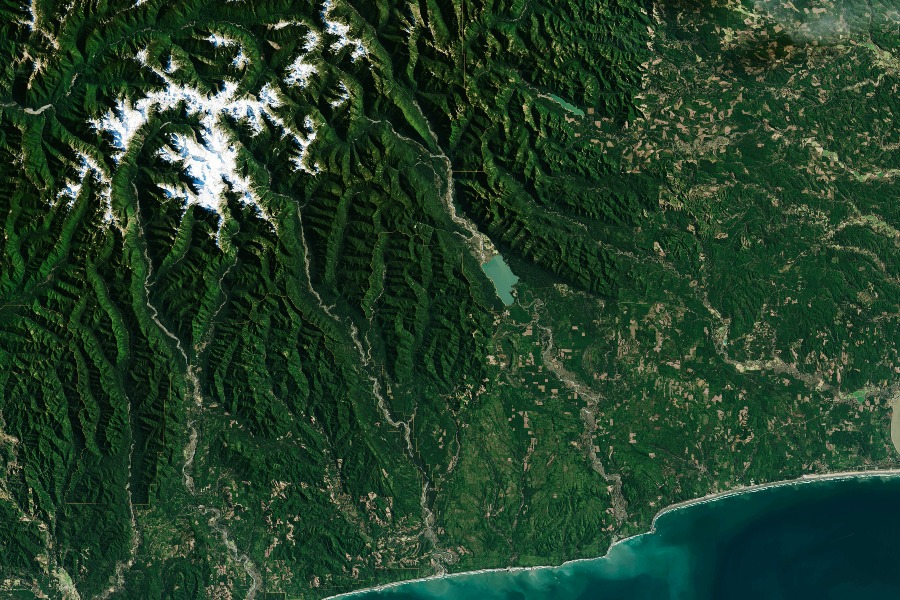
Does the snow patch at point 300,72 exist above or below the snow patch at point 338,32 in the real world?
below

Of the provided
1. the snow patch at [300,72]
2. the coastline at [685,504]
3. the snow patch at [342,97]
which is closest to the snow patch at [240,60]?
the snow patch at [300,72]

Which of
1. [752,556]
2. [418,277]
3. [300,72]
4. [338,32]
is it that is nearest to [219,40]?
[300,72]

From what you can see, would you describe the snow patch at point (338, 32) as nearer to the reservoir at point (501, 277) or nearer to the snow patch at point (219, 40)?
the snow patch at point (219, 40)

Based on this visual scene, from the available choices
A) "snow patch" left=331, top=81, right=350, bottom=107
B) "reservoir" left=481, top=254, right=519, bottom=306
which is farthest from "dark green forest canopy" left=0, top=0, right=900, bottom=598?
"reservoir" left=481, top=254, right=519, bottom=306

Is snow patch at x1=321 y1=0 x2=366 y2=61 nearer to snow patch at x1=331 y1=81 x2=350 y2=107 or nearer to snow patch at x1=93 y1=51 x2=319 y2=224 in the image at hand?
snow patch at x1=331 y1=81 x2=350 y2=107

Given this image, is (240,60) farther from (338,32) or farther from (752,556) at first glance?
(752,556)

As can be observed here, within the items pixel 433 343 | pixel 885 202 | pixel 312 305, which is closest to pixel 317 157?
pixel 312 305

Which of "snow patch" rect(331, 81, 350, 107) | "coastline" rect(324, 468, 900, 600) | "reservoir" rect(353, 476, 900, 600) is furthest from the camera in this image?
"reservoir" rect(353, 476, 900, 600)
